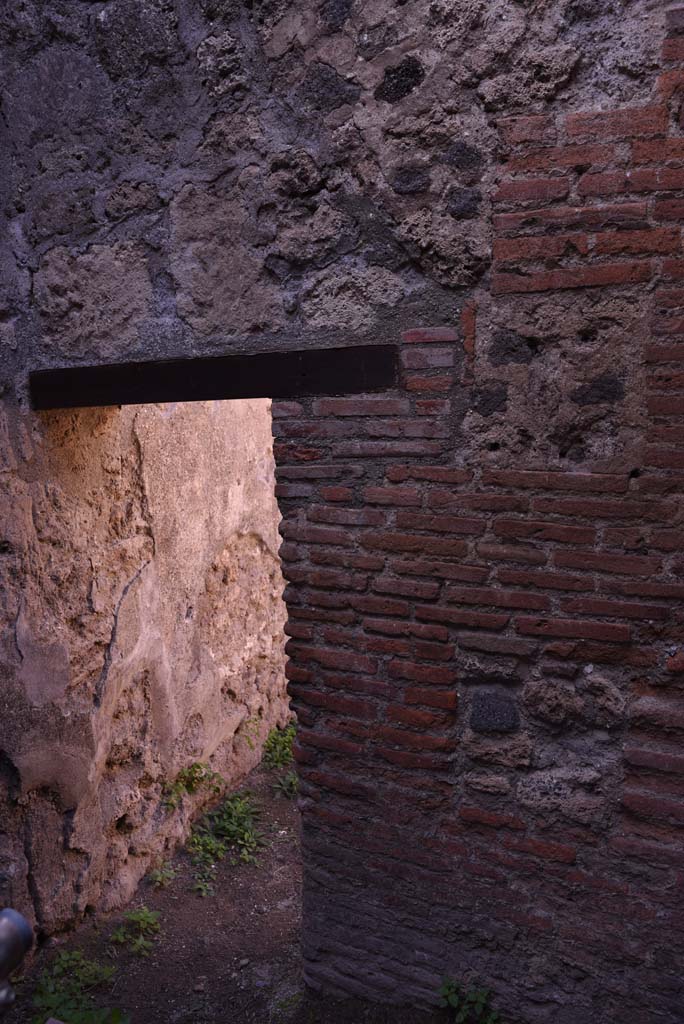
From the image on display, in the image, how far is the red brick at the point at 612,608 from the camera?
204 centimetres

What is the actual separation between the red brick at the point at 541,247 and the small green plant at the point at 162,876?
3.15 metres

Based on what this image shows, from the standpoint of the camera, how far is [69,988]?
122 inches

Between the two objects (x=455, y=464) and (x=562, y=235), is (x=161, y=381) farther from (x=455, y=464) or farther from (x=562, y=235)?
(x=562, y=235)

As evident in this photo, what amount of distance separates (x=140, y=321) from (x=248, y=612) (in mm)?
2369

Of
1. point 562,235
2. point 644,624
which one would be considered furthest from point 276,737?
point 562,235

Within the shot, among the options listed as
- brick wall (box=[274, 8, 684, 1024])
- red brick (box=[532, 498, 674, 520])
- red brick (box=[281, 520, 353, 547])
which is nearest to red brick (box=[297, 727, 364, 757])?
brick wall (box=[274, 8, 684, 1024])

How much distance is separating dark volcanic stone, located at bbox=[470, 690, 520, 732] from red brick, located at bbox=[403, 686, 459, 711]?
6 cm

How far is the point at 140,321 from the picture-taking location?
268 centimetres

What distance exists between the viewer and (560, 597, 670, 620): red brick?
2041mm

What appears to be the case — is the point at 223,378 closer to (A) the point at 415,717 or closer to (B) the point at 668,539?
(A) the point at 415,717

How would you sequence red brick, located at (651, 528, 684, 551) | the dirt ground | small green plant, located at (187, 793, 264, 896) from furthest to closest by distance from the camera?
small green plant, located at (187, 793, 264, 896) < the dirt ground < red brick, located at (651, 528, 684, 551)

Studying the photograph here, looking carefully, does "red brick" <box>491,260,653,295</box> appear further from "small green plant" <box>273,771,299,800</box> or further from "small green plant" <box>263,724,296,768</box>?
"small green plant" <box>263,724,296,768</box>

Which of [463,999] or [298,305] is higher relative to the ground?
[298,305]

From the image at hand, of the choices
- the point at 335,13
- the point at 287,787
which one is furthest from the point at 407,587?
the point at 287,787
